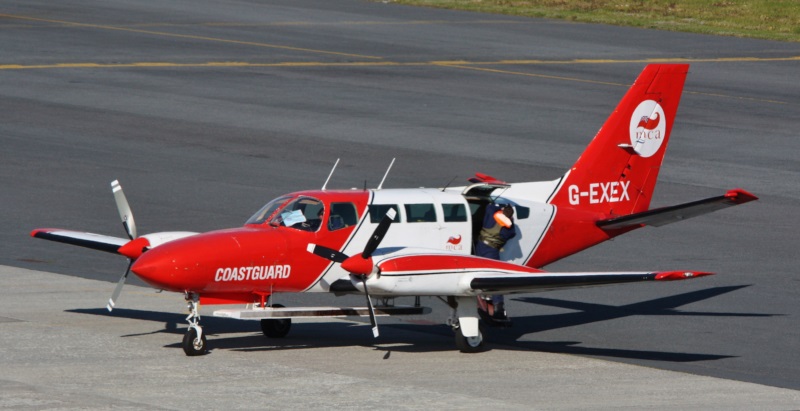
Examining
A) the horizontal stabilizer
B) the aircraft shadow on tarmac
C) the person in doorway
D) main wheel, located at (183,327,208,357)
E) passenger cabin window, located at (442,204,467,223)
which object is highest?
passenger cabin window, located at (442,204,467,223)

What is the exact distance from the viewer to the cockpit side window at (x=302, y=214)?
20.8 meters

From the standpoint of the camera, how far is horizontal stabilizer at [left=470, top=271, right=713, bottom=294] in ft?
65.2

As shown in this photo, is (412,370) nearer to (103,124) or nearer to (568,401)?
(568,401)

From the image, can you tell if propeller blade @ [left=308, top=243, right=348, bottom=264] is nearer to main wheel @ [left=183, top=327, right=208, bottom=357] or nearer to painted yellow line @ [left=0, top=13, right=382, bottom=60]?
main wheel @ [left=183, top=327, right=208, bottom=357]

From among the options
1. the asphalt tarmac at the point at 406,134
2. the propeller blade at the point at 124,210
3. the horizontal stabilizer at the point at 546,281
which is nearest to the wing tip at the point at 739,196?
the horizontal stabilizer at the point at 546,281

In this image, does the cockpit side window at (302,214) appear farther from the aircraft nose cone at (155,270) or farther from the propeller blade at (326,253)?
the aircraft nose cone at (155,270)

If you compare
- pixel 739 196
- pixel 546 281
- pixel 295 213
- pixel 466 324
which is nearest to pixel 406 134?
pixel 466 324

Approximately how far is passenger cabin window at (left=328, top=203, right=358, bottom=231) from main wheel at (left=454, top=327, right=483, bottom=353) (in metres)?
2.48

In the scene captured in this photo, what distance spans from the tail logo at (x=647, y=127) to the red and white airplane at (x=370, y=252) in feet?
6.89

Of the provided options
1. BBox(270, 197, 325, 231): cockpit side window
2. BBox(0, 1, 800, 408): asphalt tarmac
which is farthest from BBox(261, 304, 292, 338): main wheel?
BBox(270, 197, 325, 231): cockpit side window

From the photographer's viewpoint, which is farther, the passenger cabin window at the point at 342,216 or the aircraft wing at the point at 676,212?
the aircraft wing at the point at 676,212

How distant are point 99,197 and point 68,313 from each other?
1098 cm

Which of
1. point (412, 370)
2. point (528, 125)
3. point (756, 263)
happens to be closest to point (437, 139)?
point (528, 125)

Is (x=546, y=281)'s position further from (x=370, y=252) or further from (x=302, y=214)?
(x=302, y=214)
